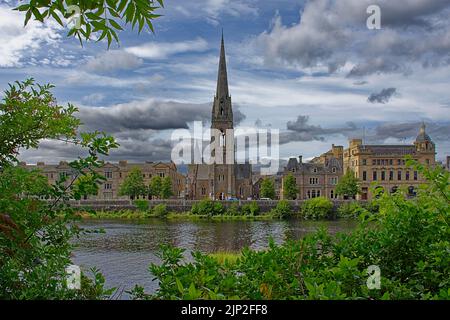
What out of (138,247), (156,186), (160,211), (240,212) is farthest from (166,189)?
(138,247)

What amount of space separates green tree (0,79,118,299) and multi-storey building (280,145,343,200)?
82498 millimetres

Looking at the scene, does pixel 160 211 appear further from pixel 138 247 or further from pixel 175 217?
pixel 138 247

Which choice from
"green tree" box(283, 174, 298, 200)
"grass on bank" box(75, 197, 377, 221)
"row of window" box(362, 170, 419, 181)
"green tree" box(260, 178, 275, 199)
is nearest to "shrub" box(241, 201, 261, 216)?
"grass on bank" box(75, 197, 377, 221)

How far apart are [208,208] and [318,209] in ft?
55.1

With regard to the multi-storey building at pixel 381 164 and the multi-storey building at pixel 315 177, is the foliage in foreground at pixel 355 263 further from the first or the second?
the multi-storey building at pixel 315 177

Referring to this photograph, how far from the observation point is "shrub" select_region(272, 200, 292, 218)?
6991 centimetres

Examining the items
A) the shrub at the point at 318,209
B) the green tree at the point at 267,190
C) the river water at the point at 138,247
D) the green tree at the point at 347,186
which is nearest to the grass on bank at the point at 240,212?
the shrub at the point at 318,209

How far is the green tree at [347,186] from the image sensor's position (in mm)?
79812

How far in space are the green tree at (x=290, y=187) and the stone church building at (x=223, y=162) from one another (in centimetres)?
1726

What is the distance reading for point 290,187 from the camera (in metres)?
83.8

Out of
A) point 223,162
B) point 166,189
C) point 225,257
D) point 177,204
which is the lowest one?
point 177,204

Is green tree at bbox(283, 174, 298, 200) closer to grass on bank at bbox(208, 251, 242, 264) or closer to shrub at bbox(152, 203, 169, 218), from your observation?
shrub at bbox(152, 203, 169, 218)
